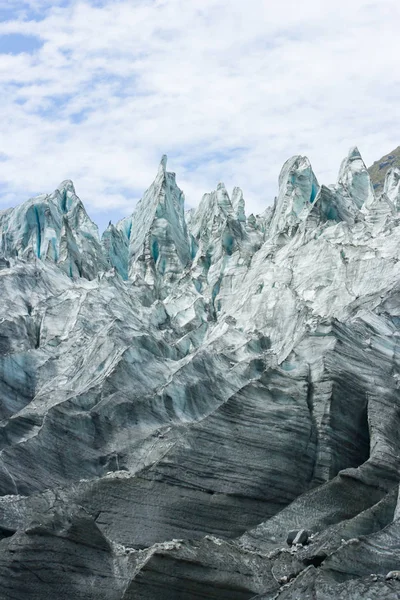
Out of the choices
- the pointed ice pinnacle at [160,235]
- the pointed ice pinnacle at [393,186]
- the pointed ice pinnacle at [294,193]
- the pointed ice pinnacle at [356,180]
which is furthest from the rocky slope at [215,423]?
the pointed ice pinnacle at [356,180]

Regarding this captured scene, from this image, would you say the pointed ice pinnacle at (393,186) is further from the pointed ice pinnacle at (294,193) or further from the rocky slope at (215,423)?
the pointed ice pinnacle at (294,193)

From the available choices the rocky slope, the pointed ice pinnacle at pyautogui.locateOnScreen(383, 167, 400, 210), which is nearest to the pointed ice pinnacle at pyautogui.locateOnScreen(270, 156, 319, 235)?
the rocky slope

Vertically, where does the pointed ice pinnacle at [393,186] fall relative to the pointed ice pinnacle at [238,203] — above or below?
below

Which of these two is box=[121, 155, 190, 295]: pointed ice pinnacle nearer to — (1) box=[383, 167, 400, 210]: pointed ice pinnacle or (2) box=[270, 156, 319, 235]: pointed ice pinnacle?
(2) box=[270, 156, 319, 235]: pointed ice pinnacle

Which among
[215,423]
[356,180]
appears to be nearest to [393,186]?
[356,180]

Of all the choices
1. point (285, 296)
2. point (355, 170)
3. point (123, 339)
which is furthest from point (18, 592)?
point (355, 170)

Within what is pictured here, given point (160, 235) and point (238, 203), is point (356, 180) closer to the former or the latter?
point (238, 203)

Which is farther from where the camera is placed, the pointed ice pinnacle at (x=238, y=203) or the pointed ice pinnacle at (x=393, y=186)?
the pointed ice pinnacle at (x=238, y=203)
